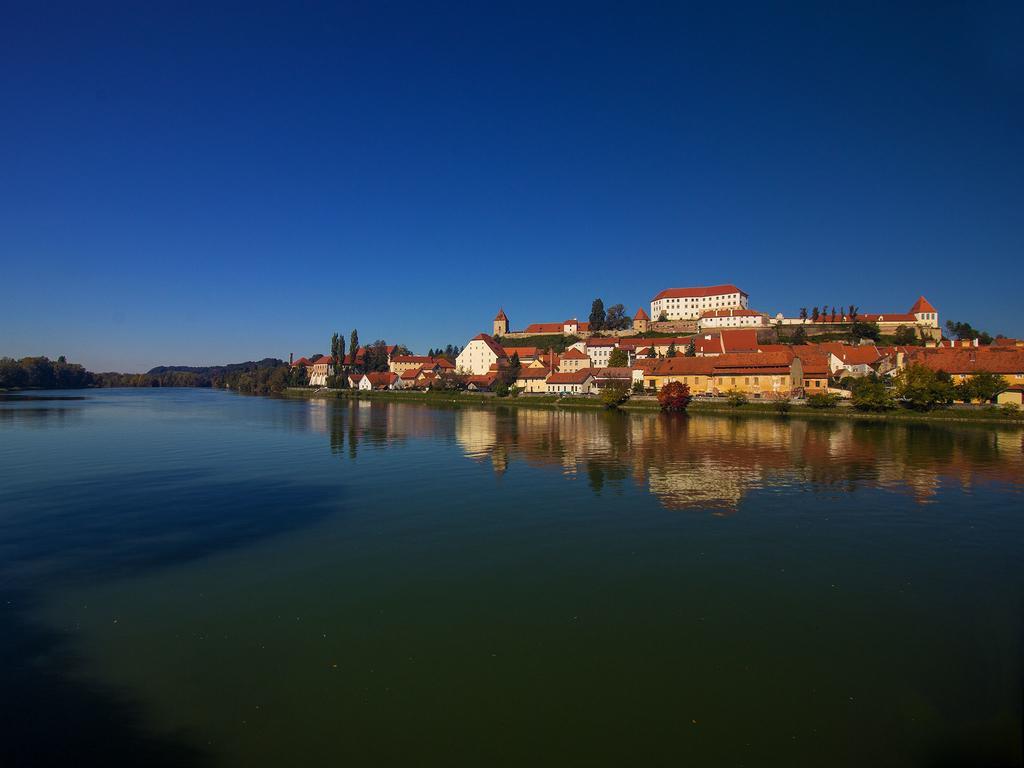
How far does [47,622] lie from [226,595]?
2.16 meters

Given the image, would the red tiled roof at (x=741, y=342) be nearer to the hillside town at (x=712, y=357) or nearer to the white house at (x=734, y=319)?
the hillside town at (x=712, y=357)

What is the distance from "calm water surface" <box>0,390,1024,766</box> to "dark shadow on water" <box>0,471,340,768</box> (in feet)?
0.14

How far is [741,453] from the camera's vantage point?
77.0ft

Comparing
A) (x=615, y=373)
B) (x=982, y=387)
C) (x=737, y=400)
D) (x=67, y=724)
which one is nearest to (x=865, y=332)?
(x=615, y=373)

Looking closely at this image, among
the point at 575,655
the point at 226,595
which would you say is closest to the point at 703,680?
the point at 575,655

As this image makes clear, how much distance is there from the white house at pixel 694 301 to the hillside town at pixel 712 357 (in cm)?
17

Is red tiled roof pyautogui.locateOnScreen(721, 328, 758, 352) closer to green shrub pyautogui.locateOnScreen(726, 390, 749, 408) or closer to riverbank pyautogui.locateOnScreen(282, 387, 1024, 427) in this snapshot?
riverbank pyautogui.locateOnScreen(282, 387, 1024, 427)

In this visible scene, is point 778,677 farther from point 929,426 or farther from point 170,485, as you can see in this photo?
point 929,426

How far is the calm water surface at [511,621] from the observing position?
5.30m

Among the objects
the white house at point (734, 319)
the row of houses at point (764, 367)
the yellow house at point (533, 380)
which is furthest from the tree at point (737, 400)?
the white house at point (734, 319)

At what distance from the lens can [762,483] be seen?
17078 millimetres

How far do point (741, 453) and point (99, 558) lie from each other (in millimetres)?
21696

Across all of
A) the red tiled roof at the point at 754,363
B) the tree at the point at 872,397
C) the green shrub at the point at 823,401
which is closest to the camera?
the tree at the point at 872,397

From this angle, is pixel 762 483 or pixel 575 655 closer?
pixel 575 655
